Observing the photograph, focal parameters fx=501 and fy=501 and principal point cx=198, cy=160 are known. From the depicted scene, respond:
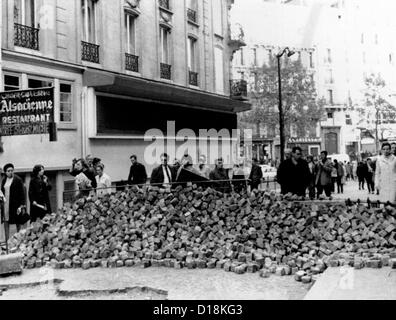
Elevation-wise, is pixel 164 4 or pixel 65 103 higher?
pixel 164 4

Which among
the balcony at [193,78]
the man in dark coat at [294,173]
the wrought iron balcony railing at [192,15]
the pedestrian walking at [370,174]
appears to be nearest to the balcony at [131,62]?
the balcony at [193,78]

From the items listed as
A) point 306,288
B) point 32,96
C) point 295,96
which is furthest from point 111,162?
point 295,96

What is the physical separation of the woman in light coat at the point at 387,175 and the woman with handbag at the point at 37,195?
22.4ft

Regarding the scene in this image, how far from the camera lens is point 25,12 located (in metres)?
14.0

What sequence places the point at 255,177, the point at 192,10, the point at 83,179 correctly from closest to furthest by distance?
the point at 83,179 < the point at 255,177 < the point at 192,10

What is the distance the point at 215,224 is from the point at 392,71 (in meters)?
4.61

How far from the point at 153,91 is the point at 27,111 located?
33.6 ft

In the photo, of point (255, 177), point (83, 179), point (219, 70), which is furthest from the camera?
point (219, 70)

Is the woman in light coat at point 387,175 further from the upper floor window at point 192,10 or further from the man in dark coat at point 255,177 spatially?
the upper floor window at point 192,10

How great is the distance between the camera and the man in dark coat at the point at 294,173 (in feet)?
35.3

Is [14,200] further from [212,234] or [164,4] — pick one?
[164,4]

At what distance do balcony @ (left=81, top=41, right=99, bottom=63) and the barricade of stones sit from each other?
7778mm

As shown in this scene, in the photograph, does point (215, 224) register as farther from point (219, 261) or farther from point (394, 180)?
point (394, 180)

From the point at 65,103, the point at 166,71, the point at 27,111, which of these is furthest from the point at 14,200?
the point at 166,71
